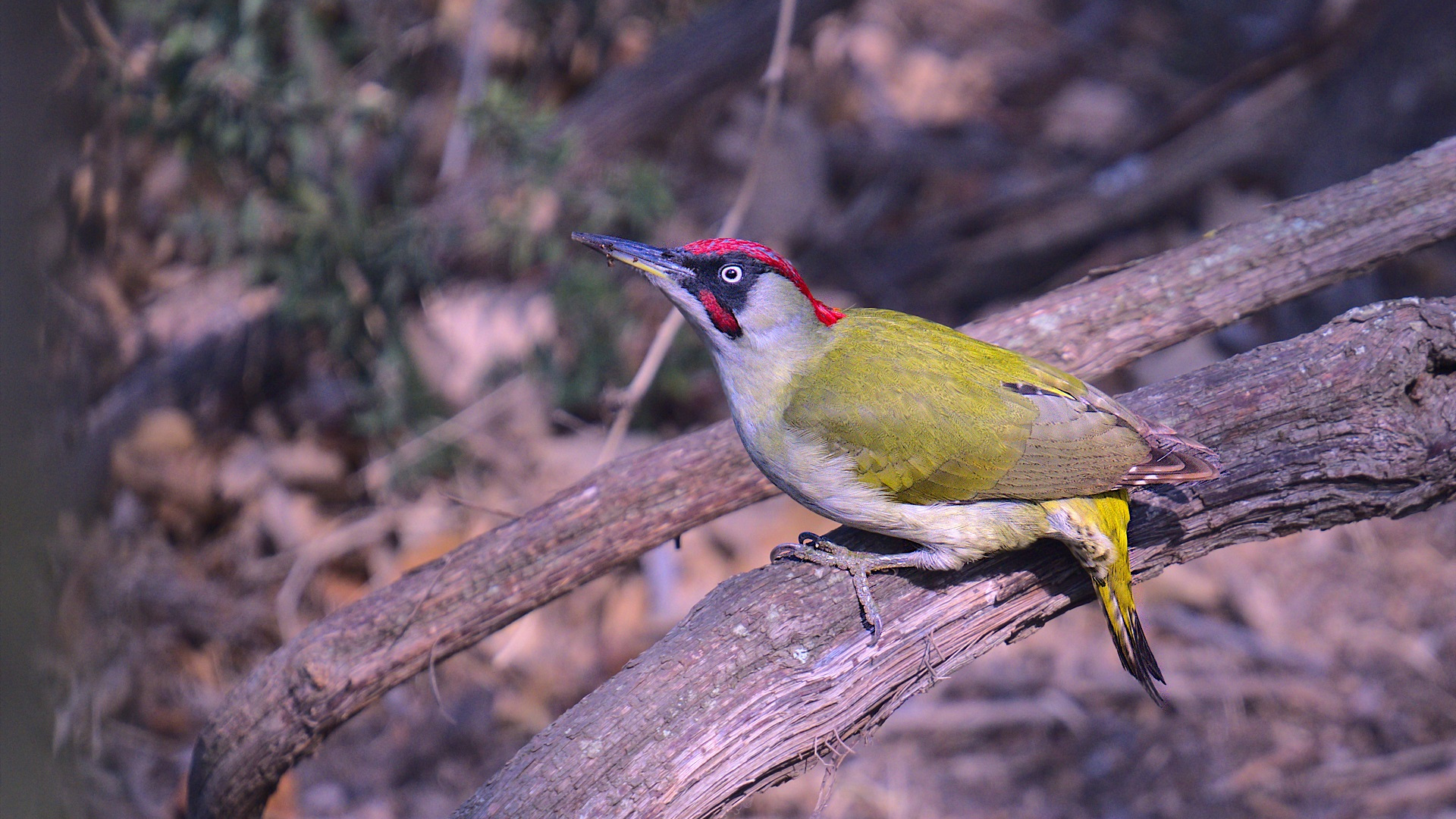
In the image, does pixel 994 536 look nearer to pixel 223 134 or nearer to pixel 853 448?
pixel 853 448

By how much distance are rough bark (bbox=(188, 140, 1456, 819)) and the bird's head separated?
0.51 m

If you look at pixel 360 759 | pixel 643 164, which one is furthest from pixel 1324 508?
pixel 360 759

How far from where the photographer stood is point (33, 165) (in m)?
1.67

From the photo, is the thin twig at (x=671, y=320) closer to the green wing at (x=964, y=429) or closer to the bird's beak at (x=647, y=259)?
the bird's beak at (x=647, y=259)

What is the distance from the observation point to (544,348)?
5402 millimetres

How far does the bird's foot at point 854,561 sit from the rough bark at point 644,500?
0.49 meters

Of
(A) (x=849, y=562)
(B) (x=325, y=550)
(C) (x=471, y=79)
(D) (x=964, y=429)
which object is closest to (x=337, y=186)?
(C) (x=471, y=79)

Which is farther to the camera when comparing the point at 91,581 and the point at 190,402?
the point at 190,402

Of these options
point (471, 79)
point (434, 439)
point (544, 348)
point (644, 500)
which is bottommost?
point (434, 439)

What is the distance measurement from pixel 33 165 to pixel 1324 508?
9.94 feet

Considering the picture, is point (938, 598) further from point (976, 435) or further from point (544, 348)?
point (544, 348)

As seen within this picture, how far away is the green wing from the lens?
2553mm

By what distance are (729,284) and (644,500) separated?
29.4 inches

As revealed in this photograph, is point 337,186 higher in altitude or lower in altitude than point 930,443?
lower
